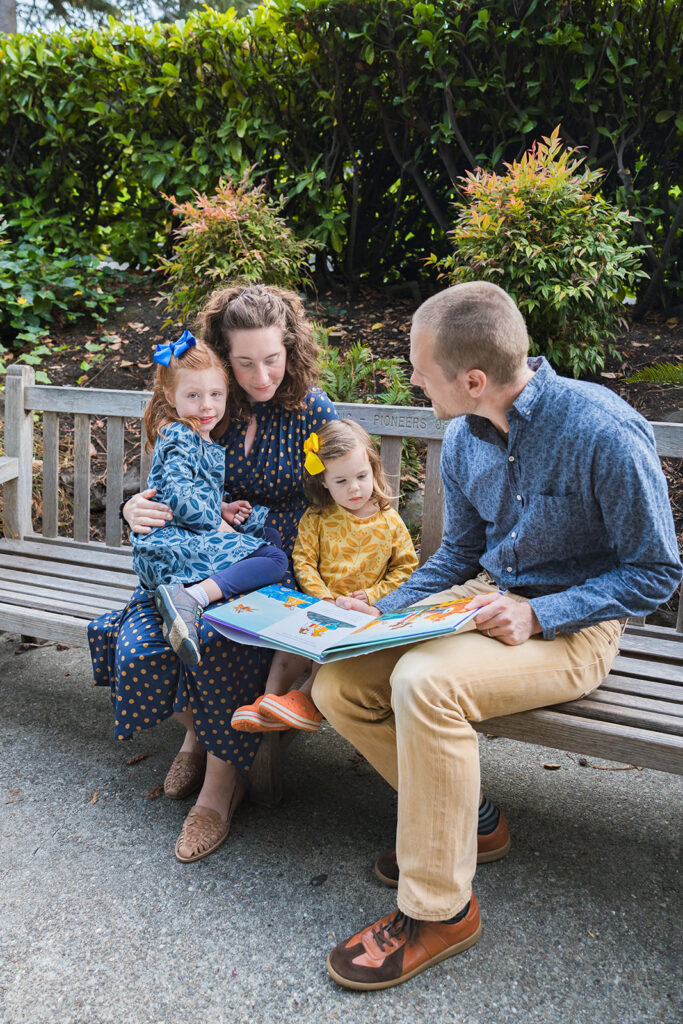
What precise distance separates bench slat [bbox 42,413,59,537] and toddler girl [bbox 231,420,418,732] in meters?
1.41

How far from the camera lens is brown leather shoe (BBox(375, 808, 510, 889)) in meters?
2.33

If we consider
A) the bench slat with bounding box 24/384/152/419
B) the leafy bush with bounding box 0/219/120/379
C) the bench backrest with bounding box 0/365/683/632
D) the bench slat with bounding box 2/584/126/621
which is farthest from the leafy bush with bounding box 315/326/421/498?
the leafy bush with bounding box 0/219/120/379

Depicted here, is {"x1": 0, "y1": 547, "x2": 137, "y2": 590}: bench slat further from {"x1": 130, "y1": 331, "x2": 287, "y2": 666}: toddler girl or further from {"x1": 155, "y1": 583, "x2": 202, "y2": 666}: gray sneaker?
{"x1": 155, "y1": 583, "x2": 202, "y2": 666}: gray sneaker

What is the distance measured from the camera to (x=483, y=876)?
240 centimetres

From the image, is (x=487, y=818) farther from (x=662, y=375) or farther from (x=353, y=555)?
(x=662, y=375)

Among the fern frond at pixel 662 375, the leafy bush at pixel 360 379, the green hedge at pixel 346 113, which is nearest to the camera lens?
A: the fern frond at pixel 662 375

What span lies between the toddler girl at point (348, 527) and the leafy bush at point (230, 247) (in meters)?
2.07

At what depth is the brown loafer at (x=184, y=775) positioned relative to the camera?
274 centimetres

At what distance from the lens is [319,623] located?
91.4 inches

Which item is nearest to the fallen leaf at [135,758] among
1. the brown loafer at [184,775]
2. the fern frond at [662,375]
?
the brown loafer at [184,775]

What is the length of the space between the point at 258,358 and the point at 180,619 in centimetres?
94

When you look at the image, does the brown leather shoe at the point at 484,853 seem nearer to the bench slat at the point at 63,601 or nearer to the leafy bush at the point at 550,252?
the bench slat at the point at 63,601

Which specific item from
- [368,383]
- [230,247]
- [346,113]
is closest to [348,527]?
[368,383]

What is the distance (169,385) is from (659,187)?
392cm
